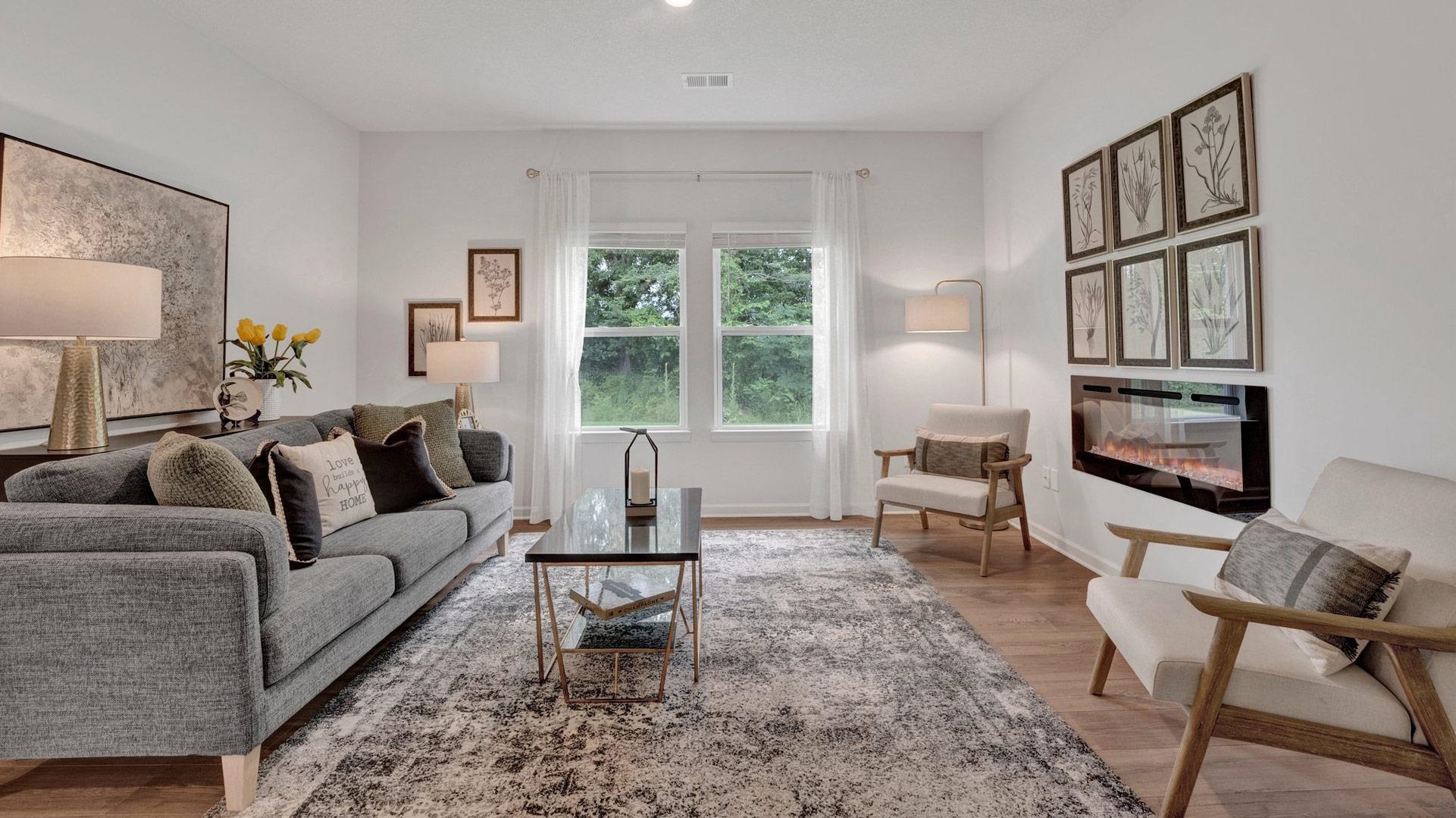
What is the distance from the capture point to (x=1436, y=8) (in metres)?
1.94

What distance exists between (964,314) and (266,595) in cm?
408

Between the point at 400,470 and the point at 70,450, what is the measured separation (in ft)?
3.65

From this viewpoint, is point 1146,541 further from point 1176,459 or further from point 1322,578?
point 1176,459

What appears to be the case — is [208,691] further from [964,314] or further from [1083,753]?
[964,314]

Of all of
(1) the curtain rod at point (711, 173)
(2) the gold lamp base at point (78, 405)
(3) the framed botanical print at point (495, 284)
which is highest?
(1) the curtain rod at point (711, 173)

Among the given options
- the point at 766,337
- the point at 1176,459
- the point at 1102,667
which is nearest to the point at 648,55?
the point at 766,337

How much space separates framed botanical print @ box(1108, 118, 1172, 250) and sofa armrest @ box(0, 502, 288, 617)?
11.9 feet

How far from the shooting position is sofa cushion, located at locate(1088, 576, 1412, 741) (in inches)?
59.9

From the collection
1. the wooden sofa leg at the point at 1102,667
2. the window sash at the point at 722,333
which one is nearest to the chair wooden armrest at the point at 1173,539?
the wooden sofa leg at the point at 1102,667

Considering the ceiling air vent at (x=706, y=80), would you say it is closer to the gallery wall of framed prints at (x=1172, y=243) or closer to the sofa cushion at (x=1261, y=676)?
the gallery wall of framed prints at (x=1172, y=243)

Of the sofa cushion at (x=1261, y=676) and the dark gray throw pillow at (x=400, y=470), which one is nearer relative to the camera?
the sofa cushion at (x=1261, y=676)

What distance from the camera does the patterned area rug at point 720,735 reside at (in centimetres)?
172

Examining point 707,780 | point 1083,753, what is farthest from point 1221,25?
point 707,780

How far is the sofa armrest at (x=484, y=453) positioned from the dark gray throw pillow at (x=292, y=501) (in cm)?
141
